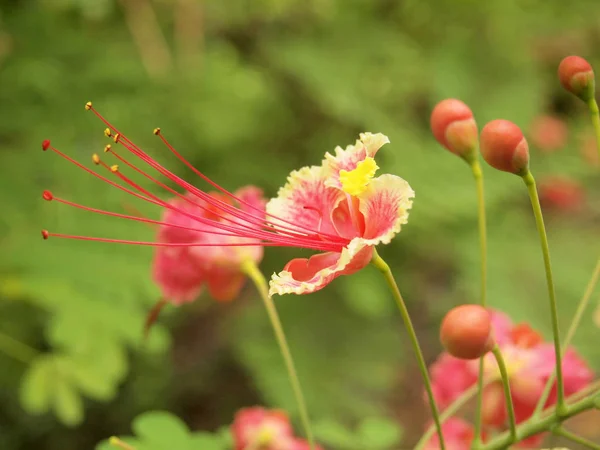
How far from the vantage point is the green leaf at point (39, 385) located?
113cm

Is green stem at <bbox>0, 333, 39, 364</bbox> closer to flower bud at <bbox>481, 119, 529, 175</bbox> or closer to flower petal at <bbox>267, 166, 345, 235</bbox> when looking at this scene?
flower petal at <bbox>267, 166, 345, 235</bbox>

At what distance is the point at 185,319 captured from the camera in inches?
88.8

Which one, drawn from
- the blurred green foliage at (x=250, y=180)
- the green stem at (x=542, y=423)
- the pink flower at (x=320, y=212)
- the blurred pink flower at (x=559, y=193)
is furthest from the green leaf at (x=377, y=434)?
the blurred pink flower at (x=559, y=193)

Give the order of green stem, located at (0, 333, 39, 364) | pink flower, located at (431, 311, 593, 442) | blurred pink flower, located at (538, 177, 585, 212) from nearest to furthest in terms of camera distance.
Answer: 1. pink flower, located at (431, 311, 593, 442)
2. green stem, located at (0, 333, 39, 364)
3. blurred pink flower, located at (538, 177, 585, 212)

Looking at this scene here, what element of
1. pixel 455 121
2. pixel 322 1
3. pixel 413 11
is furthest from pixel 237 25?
pixel 455 121

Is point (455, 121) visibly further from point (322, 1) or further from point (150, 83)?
point (322, 1)

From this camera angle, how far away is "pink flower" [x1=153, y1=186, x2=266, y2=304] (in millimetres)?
817

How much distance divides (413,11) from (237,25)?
2.08ft

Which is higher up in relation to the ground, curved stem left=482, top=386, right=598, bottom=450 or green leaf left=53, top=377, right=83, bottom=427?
curved stem left=482, top=386, right=598, bottom=450

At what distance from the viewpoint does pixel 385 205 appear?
0.63 metres

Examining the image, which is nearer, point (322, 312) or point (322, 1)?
point (322, 312)

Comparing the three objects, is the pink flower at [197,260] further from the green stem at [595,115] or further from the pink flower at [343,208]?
the green stem at [595,115]

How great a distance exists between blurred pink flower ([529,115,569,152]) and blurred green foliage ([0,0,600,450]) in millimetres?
42

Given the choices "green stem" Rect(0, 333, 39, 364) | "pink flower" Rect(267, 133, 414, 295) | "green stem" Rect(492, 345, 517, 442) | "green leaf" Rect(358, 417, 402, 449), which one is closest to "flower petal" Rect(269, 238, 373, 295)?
"pink flower" Rect(267, 133, 414, 295)
